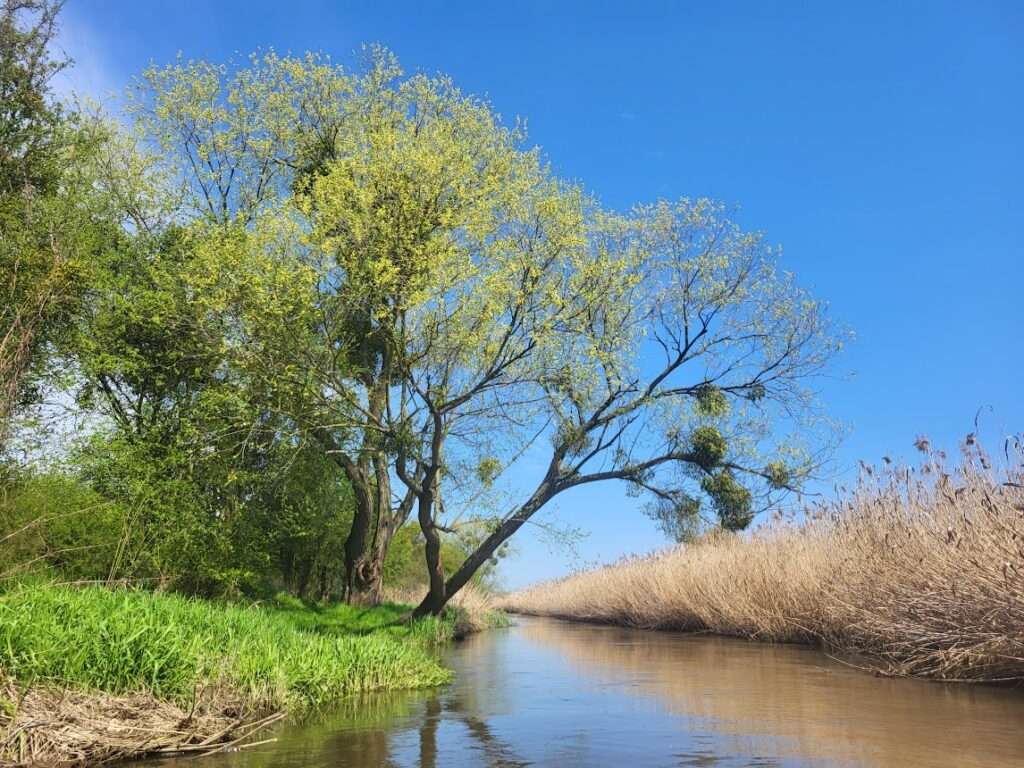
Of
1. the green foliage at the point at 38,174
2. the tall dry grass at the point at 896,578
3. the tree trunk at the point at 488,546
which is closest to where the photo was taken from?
the tall dry grass at the point at 896,578

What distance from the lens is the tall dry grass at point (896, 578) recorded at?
11453mm

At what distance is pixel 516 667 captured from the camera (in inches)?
721

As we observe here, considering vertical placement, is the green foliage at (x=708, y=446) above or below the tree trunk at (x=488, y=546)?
above

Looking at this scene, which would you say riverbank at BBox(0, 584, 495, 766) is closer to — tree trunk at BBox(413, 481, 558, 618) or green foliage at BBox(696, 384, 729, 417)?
tree trunk at BBox(413, 481, 558, 618)

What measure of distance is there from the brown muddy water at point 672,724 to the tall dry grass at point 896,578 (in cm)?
86

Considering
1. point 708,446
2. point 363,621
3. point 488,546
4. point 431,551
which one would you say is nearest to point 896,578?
point 708,446

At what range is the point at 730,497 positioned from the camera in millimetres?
26031

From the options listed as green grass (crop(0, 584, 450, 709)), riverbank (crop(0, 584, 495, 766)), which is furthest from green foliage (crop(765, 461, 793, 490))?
riverbank (crop(0, 584, 495, 766))

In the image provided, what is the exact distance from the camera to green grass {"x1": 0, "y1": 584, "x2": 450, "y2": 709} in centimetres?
843

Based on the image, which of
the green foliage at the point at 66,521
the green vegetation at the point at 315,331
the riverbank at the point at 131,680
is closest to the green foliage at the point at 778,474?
the green vegetation at the point at 315,331

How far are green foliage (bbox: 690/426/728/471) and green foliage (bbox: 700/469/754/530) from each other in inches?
20.0

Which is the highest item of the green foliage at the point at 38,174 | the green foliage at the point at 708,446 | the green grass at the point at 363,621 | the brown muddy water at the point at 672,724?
the green foliage at the point at 38,174

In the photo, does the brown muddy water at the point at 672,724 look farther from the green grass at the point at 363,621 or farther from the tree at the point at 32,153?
the tree at the point at 32,153

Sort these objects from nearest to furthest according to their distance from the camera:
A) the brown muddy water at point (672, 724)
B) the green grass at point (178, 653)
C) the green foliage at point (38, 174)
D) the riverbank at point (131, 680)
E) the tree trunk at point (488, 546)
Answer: the riverbank at point (131, 680) → the brown muddy water at point (672, 724) → the green grass at point (178, 653) → the green foliage at point (38, 174) → the tree trunk at point (488, 546)
